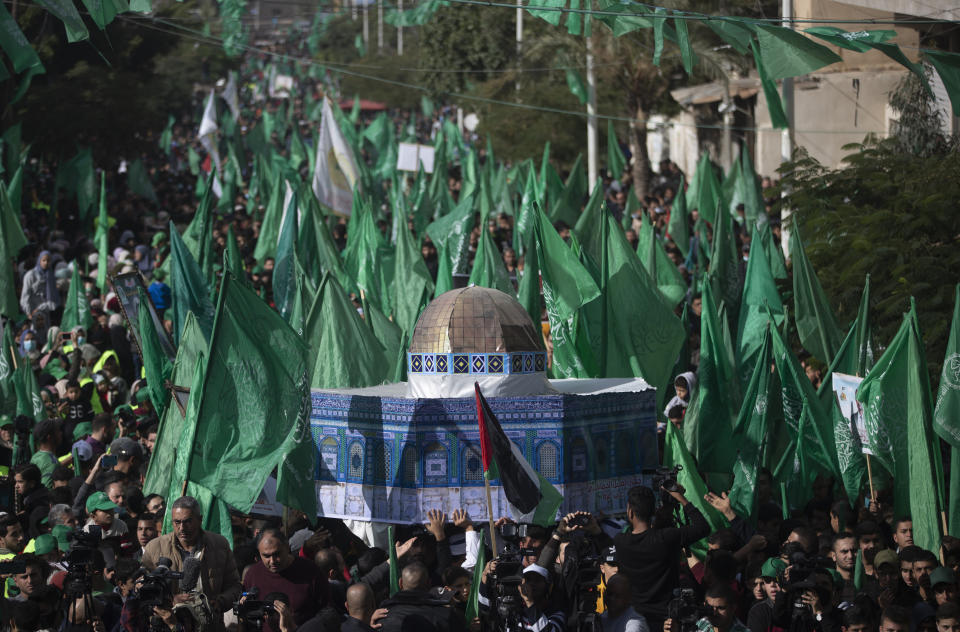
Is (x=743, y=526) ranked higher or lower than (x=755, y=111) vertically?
lower

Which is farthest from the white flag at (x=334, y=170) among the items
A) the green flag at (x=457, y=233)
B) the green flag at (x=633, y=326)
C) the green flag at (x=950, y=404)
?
the green flag at (x=950, y=404)

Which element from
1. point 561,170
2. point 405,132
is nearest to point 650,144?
point 405,132

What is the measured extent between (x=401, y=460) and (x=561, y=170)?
28.3 m

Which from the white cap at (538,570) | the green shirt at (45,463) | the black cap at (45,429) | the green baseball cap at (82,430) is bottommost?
the white cap at (538,570)

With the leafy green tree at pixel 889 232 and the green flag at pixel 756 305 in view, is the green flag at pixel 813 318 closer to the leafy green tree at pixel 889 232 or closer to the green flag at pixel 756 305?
the green flag at pixel 756 305

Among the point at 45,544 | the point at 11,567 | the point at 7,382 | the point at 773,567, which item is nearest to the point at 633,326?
the point at 773,567

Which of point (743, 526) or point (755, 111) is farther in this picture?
point (755, 111)

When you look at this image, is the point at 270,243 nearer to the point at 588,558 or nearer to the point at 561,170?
the point at 588,558

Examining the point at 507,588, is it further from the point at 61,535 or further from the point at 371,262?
the point at 371,262

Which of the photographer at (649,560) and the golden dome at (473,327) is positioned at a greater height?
the golden dome at (473,327)

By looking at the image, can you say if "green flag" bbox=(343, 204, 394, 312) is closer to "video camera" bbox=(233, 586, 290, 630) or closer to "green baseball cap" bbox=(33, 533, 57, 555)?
"green baseball cap" bbox=(33, 533, 57, 555)

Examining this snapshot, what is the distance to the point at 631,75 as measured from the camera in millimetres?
33781

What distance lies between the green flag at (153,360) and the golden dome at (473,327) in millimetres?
2259

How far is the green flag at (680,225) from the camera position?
20.7 m
